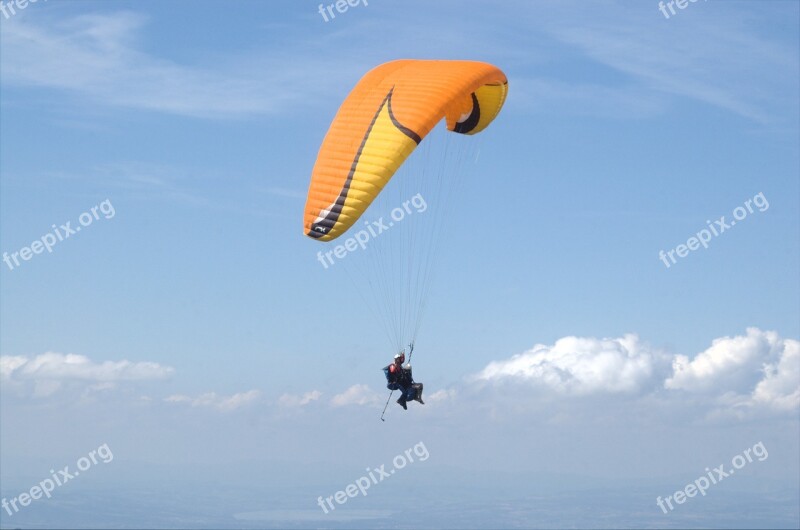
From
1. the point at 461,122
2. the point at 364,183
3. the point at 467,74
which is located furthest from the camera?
the point at 461,122

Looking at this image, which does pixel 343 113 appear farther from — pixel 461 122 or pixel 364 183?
pixel 461 122

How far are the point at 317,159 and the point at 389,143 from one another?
113 inches

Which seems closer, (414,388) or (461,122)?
Answer: (414,388)

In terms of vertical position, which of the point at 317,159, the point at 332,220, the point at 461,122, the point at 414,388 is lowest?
the point at 414,388

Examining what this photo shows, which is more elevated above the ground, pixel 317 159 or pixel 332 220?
pixel 317 159

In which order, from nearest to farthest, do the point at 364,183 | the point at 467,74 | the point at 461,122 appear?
the point at 364,183, the point at 467,74, the point at 461,122

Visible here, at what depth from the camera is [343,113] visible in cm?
3469

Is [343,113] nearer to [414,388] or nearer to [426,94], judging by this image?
[426,94]

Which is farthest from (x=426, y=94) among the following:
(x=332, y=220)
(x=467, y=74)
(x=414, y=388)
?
(x=414, y=388)

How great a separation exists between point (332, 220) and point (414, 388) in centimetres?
583

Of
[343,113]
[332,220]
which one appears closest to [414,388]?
[332,220]

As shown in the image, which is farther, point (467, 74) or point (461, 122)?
point (461, 122)

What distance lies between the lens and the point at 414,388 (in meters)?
33.7

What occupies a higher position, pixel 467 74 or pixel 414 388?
pixel 467 74
